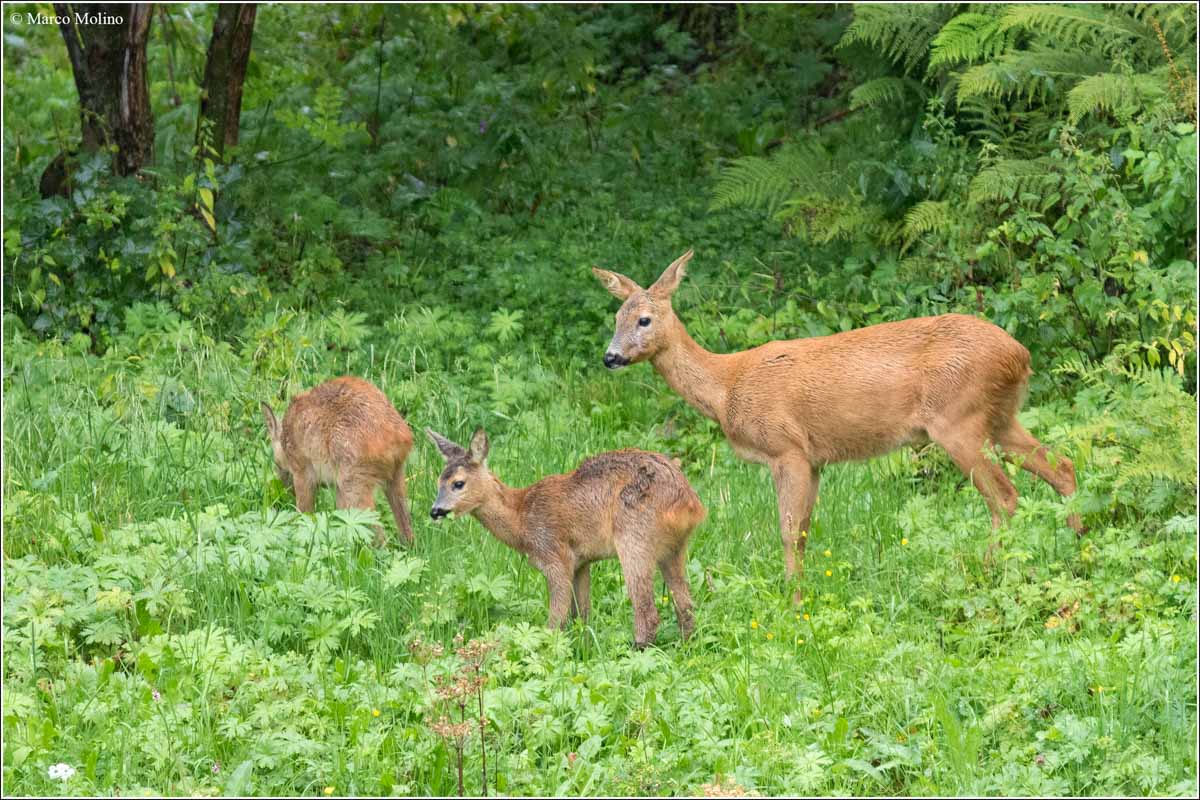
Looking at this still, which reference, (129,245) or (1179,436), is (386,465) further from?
(129,245)

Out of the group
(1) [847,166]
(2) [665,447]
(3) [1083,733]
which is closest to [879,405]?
(2) [665,447]

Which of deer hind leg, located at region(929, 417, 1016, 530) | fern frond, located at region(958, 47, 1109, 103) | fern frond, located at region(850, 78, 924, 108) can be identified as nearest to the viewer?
deer hind leg, located at region(929, 417, 1016, 530)

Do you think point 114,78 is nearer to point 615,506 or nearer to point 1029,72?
point 1029,72

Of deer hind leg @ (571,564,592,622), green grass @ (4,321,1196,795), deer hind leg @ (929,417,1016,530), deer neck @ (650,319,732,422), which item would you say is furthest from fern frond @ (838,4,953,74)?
deer hind leg @ (571,564,592,622)

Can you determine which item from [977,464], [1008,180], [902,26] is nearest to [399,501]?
[977,464]

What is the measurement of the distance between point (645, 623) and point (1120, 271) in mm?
3496

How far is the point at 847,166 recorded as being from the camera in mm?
10625

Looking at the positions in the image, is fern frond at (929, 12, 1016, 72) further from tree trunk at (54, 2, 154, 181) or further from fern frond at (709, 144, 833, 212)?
tree trunk at (54, 2, 154, 181)

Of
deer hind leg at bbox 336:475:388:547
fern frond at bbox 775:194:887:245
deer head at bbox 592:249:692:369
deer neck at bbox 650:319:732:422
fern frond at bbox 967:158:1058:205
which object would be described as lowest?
deer hind leg at bbox 336:475:388:547

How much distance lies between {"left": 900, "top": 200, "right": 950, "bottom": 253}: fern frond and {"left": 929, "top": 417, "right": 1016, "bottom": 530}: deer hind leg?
252 cm

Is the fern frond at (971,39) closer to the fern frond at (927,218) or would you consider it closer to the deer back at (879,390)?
the fern frond at (927,218)

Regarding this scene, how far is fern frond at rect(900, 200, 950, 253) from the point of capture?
9.52 m

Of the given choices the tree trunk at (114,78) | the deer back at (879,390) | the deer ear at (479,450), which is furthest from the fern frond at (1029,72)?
the tree trunk at (114,78)

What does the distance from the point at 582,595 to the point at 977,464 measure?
6.32 ft
